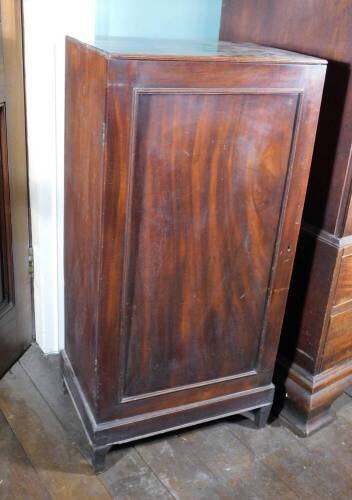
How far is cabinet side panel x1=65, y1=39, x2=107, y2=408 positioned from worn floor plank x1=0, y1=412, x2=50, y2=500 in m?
0.25

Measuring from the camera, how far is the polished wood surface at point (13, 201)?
1.49 m

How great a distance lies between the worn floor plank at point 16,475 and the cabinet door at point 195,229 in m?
0.31

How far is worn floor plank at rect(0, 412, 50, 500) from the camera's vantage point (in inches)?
54.6

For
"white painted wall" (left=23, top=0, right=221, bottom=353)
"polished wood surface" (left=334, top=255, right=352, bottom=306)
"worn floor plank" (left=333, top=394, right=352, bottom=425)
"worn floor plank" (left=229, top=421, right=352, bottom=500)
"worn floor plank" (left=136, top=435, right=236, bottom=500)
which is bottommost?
"worn floor plank" (left=229, top=421, right=352, bottom=500)

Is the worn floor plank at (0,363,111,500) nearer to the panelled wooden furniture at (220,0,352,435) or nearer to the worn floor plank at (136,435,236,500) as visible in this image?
the worn floor plank at (136,435,236,500)

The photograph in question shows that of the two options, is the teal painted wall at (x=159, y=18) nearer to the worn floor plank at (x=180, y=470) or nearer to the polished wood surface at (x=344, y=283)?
the polished wood surface at (x=344, y=283)

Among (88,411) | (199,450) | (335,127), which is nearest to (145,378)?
(88,411)

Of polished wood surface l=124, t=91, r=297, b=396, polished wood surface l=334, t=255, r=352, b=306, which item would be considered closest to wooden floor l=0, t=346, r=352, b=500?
polished wood surface l=124, t=91, r=297, b=396

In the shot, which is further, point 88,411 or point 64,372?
point 64,372

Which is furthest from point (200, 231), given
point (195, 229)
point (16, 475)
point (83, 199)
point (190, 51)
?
point (16, 475)

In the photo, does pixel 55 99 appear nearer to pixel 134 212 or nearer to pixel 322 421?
pixel 134 212

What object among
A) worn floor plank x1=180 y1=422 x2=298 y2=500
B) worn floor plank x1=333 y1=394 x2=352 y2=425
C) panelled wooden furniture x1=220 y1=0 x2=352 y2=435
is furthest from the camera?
worn floor plank x1=333 y1=394 x2=352 y2=425

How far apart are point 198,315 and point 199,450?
431 millimetres

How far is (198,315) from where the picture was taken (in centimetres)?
140
